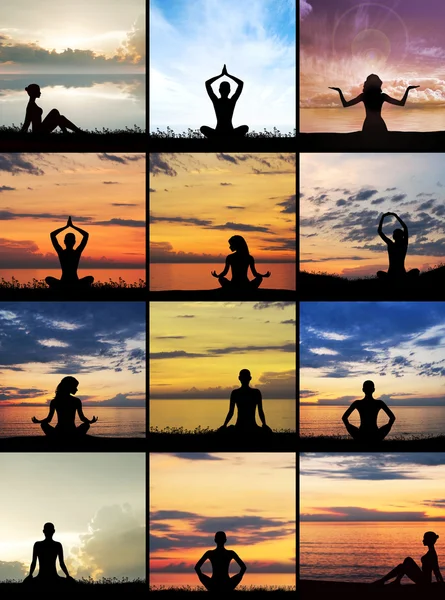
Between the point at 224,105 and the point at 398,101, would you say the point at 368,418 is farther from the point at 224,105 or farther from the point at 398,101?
the point at 224,105

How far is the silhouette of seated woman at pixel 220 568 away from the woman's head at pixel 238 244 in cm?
195

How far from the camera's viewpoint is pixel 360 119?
7586 millimetres

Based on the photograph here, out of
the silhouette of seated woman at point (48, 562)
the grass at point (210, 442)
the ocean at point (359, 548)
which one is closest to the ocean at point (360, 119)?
the grass at point (210, 442)

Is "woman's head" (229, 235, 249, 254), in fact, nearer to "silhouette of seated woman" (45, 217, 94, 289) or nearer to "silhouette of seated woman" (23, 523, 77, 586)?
"silhouette of seated woman" (45, 217, 94, 289)

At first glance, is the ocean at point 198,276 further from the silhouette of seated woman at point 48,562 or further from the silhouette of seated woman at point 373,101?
the silhouette of seated woman at point 48,562

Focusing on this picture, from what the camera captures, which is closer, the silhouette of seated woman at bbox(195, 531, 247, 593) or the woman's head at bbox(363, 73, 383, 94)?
the silhouette of seated woman at bbox(195, 531, 247, 593)

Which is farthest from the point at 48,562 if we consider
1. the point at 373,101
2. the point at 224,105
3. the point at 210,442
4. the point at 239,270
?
the point at 373,101

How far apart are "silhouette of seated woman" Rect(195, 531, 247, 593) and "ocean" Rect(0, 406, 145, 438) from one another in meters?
0.92

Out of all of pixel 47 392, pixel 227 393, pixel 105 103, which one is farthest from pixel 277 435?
pixel 105 103

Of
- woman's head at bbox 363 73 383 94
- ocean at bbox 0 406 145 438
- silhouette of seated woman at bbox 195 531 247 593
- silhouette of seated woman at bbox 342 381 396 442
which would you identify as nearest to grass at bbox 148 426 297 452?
ocean at bbox 0 406 145 438

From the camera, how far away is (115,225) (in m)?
7.77

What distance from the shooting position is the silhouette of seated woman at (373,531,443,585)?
721 cm

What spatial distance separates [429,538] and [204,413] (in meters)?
1.77

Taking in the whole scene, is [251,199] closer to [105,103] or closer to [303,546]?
[105,103]
